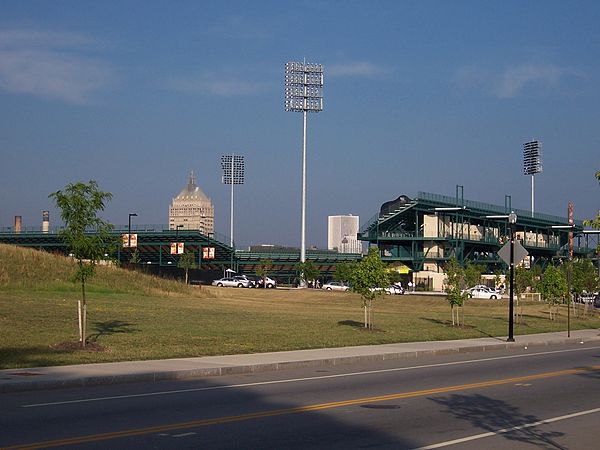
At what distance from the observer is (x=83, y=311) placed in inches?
921

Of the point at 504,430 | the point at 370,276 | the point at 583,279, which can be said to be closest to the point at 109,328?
the point at 370,276

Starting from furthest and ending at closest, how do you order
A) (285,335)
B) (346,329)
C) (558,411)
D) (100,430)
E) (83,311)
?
(346,329) → (285,335) → (83,311) → (558,411) → (100,430)

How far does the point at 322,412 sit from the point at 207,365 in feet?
24.5

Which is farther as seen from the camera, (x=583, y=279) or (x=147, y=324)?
(x=583, y=279)

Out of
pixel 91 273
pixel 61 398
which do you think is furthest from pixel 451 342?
pixel 61 398

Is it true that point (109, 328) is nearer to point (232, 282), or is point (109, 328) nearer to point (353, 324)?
point (353, 324)

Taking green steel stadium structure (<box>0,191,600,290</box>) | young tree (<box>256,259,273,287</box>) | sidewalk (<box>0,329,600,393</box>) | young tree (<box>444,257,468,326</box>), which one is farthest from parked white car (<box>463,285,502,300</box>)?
sidewalk (<box>0,329,600,393</box>)

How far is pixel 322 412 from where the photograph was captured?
47.4ft

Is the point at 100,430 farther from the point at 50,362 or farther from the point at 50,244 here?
the point at 50,244

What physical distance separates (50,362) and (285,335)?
11291 mm

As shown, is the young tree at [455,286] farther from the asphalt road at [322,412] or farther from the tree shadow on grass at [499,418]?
the tree shadow on grass at [499,418]

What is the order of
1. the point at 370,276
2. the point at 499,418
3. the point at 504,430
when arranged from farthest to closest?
the point at 370,276
the point at 499,418
the point at 504,430

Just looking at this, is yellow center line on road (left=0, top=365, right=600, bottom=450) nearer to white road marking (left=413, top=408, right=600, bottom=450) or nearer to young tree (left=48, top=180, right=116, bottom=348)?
white road marking (left=413, top=408, right=600, bottom=450)

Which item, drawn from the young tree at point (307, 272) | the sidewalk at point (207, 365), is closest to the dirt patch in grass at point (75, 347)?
the sidewalk at point (207, 365)
